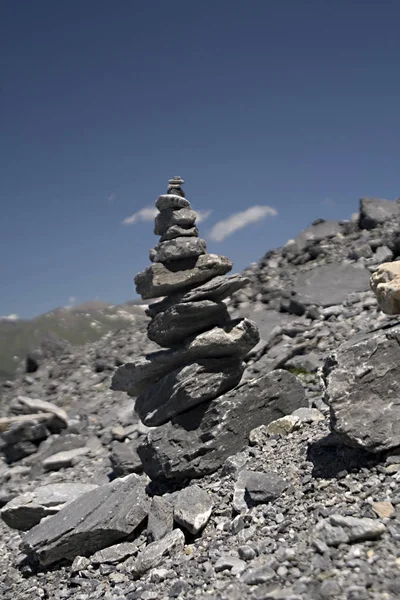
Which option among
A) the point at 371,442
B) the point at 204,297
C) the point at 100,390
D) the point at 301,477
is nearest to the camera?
the point at 371,442

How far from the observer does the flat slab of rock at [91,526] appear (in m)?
12.1

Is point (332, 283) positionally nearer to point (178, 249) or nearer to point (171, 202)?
point (171, 202)

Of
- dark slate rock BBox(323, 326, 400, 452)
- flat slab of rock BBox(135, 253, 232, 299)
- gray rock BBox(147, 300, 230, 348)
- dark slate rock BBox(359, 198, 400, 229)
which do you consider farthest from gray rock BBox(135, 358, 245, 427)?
dark slate rock BBox(359, 198, 400, 229)

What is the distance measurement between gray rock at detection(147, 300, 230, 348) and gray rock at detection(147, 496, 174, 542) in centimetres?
459

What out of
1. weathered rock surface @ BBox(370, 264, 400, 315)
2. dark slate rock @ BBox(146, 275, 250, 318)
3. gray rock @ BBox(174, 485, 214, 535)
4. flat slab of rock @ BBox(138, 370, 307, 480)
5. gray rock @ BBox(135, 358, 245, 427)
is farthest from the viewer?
dark slate rock @ BBox(146, 275, 250, 318)

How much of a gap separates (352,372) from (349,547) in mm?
3715

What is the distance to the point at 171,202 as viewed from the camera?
52.0ft

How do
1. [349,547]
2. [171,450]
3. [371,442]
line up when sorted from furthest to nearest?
[171,450]
[371,442]
[349,547]

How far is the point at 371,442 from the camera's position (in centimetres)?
1000

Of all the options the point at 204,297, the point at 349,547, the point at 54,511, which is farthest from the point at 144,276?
the point at 349,547

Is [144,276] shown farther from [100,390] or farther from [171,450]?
[100,390]

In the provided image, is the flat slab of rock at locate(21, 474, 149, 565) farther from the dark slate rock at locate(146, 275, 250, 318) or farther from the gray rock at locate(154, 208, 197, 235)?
the gray rock at locate(154, 208, 197, 235)

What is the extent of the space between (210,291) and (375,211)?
34.1 metres

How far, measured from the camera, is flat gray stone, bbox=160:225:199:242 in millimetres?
15680
